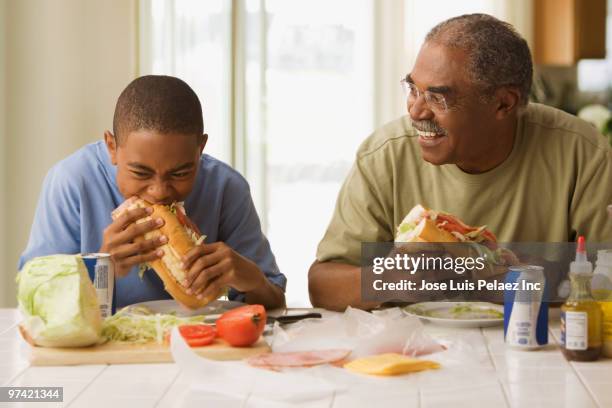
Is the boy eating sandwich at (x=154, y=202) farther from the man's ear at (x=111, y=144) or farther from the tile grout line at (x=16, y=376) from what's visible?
the tile grout line at (x=16, y=376)

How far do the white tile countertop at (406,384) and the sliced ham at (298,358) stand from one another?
0.04 metres

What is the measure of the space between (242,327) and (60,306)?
383mm

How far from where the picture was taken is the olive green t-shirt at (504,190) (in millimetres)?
2771

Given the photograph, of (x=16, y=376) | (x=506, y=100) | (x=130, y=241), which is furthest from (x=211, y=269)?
(x=506, y=100)

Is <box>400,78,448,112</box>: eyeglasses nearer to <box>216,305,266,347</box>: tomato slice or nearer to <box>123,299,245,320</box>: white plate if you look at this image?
<box>123,299,245,320</box>: white plate

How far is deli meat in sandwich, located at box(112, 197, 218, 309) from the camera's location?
2.35m

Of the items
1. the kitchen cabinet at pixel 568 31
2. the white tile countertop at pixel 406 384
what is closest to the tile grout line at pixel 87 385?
the white tile countertop at pixel 406 384

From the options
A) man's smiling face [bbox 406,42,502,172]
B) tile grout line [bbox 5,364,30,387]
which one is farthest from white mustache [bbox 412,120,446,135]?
tile grout line [bbox 5,364,30,387]

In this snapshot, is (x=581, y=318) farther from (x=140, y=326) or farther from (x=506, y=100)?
(x=506, y=100)

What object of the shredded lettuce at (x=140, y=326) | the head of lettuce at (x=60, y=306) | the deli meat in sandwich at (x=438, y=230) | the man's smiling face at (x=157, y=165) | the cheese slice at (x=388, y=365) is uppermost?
the man's smiling face at (x=157, y=165)

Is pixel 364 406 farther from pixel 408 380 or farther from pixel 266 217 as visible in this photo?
pixel 266 217

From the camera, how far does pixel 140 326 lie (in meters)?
2.10

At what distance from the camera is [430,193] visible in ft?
9.33

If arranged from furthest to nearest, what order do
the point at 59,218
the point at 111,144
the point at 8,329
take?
the point at 59,218
the point at 111,144
the point at 8,329
